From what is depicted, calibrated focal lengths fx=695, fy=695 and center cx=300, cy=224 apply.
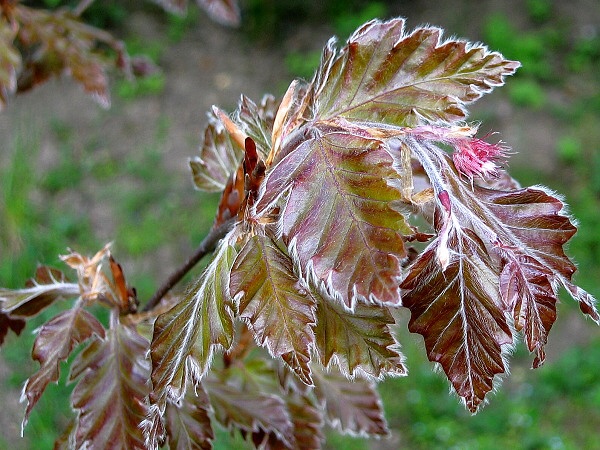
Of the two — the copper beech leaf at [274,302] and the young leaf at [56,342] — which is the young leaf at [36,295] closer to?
the young leaf at [56,342]

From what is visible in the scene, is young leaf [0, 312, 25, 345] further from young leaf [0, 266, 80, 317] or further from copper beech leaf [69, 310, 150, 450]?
copper beech leaf [69, 310, 150, 450]

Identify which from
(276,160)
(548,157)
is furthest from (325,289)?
(548,157)

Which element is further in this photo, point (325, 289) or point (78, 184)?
point (78, 184)

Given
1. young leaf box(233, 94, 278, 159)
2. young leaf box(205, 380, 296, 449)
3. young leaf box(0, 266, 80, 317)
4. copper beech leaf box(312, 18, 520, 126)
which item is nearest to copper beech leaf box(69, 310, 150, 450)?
young leaf box(0, 266, 80, 317)

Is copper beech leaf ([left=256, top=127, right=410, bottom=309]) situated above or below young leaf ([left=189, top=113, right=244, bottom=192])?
above

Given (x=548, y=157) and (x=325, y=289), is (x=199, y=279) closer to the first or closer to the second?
(x=325, y=289)
